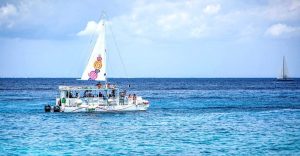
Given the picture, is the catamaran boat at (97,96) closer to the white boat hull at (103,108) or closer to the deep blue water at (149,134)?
the white boat hull at (103,108)

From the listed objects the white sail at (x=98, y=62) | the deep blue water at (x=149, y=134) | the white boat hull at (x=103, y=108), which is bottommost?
the deep blue water at (x=149, y=134)

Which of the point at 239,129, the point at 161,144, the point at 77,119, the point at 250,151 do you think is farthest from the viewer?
the point at 77,119

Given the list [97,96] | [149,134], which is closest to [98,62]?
[97,96]

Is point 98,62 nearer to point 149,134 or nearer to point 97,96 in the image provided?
point 97,96

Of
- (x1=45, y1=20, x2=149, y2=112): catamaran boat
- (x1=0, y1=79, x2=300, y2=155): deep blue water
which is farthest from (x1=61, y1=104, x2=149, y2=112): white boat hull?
(x1=0, y1=79, x2=300, y2=155): deep blue water

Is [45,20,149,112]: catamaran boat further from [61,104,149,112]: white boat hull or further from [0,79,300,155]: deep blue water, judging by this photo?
[0,79,300,155]: deep blue water

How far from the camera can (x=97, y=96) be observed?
209 ft

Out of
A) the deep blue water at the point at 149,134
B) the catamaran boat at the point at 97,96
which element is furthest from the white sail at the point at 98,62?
the deep blue water at the point at 149,134

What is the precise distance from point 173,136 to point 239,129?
24.7ft

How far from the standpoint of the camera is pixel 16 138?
42.2 meters

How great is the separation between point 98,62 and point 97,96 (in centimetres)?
429

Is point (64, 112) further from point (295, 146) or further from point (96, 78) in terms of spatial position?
point (295, 146)

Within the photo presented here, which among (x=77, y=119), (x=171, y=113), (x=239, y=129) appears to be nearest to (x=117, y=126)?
(x=77, y=119)

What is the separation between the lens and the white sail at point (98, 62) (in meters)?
64.9
